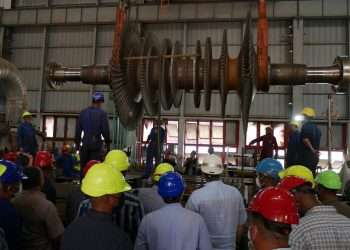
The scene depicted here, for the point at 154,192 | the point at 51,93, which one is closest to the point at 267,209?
the point at 154,192

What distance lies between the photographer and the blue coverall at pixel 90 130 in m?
4.33

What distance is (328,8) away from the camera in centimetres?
1223

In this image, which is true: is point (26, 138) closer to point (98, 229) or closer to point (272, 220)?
point (98, 229)

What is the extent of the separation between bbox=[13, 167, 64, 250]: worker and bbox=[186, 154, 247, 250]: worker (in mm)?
1032

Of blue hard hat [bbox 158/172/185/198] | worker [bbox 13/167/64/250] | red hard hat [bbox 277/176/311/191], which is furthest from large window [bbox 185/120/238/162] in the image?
blue hard hat [bbox 158/172/185/198]

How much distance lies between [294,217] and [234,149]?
1151cm

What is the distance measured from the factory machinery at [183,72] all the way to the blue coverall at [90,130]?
60.7 inches

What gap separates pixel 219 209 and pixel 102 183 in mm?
1192

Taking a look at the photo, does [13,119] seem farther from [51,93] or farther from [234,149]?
[234,149]

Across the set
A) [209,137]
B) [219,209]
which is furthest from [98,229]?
[209,137]

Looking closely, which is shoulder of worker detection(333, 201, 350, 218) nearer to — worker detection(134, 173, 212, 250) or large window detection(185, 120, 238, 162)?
worker detection(134, 173, 212, 250)

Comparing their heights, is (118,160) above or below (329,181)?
above

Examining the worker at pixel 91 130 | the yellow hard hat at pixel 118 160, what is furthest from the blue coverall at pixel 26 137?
the yellow hard hat at pixel 118 160

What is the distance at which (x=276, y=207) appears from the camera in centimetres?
153
